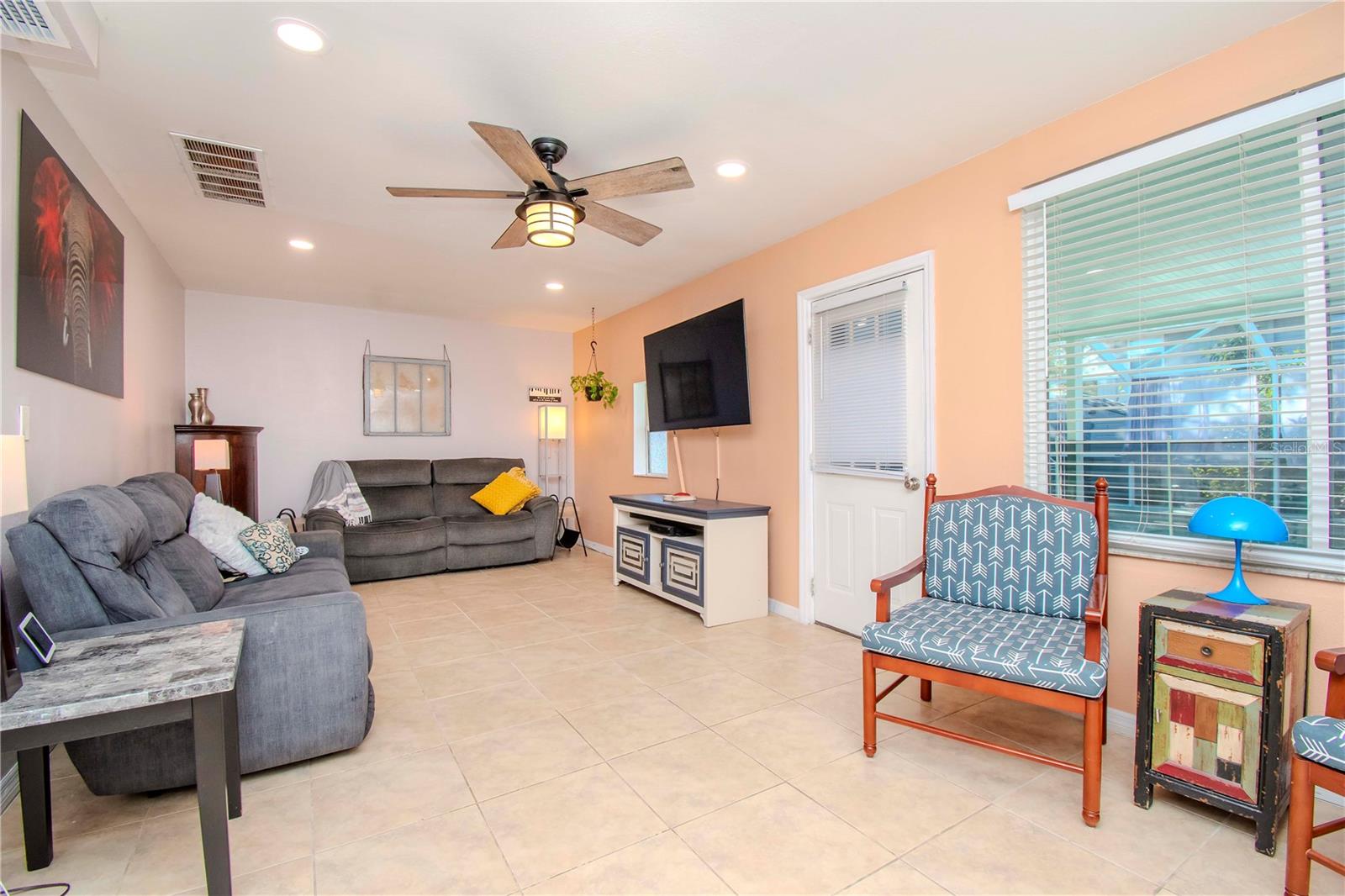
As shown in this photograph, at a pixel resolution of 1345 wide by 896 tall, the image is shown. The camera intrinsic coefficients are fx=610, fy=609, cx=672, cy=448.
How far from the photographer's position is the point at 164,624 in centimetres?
188

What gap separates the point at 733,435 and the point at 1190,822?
10.5 ft

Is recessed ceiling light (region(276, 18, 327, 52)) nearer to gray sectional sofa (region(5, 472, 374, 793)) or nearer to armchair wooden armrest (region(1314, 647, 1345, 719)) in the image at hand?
gray sectional sofa (region(5, 472, 374, 793))

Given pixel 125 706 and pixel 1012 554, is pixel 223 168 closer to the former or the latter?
pixel 125 706

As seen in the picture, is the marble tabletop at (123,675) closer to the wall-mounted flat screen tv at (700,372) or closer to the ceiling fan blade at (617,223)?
the ceiling fan blade at (617,223)

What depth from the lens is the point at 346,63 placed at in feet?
7.05

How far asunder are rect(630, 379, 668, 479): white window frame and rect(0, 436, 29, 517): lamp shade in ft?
15.0

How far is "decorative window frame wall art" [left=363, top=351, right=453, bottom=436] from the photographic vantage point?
19.7ft

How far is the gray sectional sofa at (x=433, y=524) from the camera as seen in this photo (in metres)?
5.12

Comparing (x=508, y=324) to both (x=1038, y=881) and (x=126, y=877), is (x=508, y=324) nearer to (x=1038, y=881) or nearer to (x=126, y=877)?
(x=126, y=877)

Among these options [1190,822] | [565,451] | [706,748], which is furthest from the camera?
[565,451]

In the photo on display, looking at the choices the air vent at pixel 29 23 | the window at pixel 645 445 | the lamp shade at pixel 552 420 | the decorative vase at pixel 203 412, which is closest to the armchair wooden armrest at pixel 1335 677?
the air vent at pixel 29 23

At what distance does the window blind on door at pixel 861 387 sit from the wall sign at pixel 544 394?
3.81 m

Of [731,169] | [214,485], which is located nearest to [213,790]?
[731,169]

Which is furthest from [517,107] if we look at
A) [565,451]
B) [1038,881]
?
[565,451]
